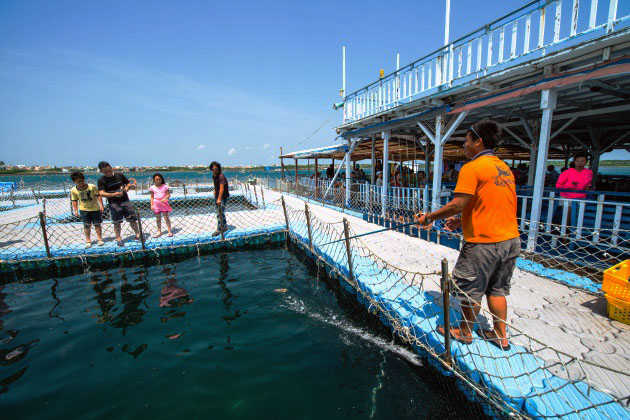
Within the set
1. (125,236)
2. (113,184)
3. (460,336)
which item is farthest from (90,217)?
(460,336)

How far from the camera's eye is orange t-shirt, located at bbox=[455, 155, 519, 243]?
248cm

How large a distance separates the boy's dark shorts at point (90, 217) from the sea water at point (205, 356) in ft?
5.51

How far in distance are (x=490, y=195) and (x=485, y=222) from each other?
9.8 inches

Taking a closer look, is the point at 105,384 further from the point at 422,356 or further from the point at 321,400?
the point at 422,356

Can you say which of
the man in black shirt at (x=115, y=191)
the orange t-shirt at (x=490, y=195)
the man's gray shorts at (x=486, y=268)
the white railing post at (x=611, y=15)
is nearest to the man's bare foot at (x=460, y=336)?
the man's gray shorts at (x=486, y=268)

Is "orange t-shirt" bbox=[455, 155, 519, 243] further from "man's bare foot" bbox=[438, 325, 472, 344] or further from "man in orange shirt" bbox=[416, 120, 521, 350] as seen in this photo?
"man's bare foot" bbox=[438, 325, 472, 344]

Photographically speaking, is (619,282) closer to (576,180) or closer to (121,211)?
(576,180)

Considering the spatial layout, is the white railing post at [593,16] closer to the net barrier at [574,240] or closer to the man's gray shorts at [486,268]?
the net barrier at [574,240]

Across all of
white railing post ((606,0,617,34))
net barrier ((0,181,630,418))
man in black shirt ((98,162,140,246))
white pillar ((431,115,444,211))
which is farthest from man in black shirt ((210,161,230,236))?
white railing post ((606,0,617,34))

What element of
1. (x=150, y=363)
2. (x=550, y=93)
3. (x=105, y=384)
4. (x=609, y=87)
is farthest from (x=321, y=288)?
(x=609, y=87)

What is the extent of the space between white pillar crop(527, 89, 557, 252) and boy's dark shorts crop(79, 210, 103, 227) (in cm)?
967

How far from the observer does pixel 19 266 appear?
21.1 feet

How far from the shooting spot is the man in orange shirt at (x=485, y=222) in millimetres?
2494

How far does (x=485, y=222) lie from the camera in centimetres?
254
